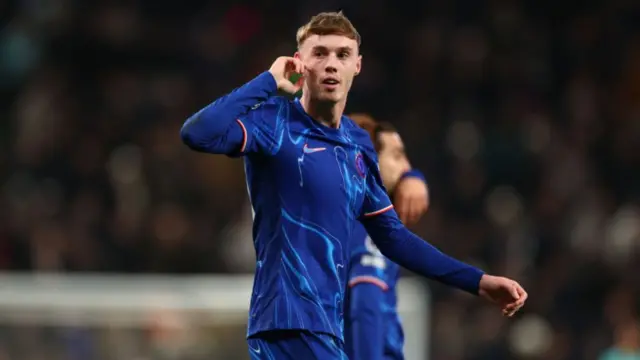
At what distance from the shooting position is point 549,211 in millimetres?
10648

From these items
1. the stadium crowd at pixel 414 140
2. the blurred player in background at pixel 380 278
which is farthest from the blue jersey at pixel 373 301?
the stadium crowd at pixel 414 140

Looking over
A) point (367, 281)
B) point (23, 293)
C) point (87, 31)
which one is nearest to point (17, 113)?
point (87, 31)

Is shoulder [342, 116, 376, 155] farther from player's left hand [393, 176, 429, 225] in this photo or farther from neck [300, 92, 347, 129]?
player's left hand [393, 176, 429, 225]

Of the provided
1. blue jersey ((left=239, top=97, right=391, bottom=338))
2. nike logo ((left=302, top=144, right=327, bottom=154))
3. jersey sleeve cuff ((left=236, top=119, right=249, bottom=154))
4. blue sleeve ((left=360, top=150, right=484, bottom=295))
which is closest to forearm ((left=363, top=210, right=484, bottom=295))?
blue sleeve ((left=360, top=150, right=484, bottom=295))

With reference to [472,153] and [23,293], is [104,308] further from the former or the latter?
[472,153]

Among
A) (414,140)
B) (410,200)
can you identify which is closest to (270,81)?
(410,200)

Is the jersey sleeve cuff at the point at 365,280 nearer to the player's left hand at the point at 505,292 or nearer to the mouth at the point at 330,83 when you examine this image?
the player's left hand at the point at 505,292

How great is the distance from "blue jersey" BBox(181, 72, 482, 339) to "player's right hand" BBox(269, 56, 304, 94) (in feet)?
0.09

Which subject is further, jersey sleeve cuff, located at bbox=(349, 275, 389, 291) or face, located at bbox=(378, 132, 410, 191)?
face, located at bbox=(378, 132, 410, 191)

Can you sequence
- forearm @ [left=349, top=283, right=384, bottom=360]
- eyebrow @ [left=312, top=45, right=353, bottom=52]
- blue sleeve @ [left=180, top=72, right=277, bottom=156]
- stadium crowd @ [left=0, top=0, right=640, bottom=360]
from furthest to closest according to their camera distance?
stadium crowd @ [left=0, top=0, right=640, bottom=360] → forearm @ [left=349, top=283, right=384, bottom=360] → eyebrow @ [left=312, top=45, right=353, bottom=52] → blue sleeve @ [left=180, top=72, right=277, bottom=156]

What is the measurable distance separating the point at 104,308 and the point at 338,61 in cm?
517

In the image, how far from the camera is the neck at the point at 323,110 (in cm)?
395

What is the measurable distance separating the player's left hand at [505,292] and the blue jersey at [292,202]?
1.56 ft

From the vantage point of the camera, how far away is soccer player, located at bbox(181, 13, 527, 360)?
12.3 feet
